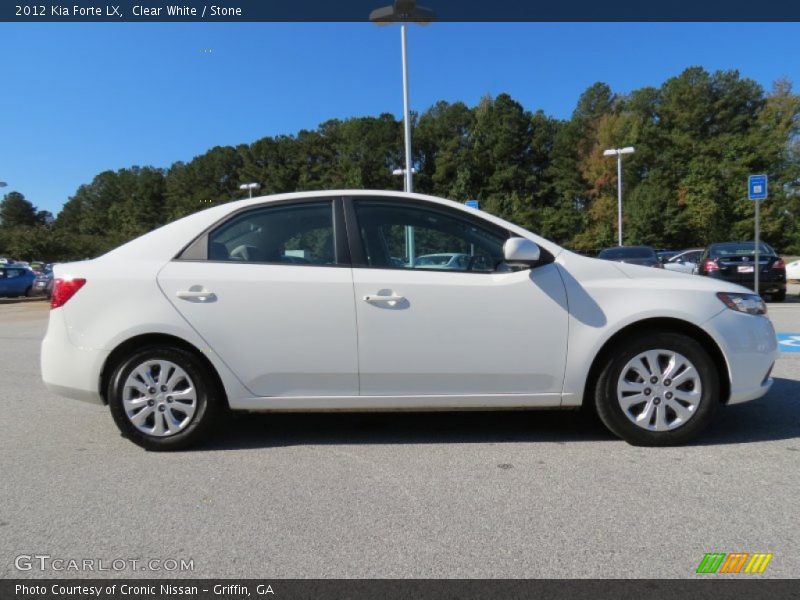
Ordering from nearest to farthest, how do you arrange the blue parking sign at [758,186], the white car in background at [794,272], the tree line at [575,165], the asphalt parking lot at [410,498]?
the asphalt parking lot at [410,498], the blue parking sign at [758,186], the white car in background at [794,272], the tree line at [575,165]

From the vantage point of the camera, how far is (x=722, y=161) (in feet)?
178

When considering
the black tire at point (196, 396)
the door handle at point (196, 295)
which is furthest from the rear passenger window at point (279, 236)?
the black tire at point (196, 396)

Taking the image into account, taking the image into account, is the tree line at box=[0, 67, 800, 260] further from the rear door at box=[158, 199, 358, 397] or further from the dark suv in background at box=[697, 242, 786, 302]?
the rear door at box=[158, 199, 358, 397]

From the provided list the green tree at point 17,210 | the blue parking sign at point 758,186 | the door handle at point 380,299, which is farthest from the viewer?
the green tree at point 17,210

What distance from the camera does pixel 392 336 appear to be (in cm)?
373

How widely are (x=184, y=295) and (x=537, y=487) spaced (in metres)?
2.46

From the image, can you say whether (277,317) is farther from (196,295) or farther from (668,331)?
(668,331)

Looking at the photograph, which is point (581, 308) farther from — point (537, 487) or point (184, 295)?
point (184, 295)

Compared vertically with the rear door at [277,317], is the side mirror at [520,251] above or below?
above

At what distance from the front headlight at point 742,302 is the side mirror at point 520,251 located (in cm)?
127

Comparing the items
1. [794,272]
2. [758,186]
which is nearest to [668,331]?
[758,186]

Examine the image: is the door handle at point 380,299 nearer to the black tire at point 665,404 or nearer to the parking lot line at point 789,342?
the black tire at point 665,404

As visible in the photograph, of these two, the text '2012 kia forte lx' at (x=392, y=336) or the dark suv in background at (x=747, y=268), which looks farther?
the dark suv in background at (x=747, y=268)

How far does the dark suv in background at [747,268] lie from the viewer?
14117 millimetres
